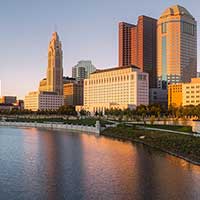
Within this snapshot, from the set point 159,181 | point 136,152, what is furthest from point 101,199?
point 136,152

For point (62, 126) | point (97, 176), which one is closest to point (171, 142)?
point (97, 176)

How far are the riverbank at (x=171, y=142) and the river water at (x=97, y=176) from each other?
7.33 ft

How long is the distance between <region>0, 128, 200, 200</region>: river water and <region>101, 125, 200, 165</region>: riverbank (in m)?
2.23

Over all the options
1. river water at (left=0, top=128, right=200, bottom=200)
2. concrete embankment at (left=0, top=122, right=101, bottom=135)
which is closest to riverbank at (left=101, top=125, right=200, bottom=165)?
river water at (left=0, top=128, right=200, bottom=200)

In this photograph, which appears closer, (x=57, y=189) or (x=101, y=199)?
(x=101, y=199)

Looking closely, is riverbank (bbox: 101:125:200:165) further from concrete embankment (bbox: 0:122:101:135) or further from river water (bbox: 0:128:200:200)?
concrete embankment (bbox: 0:122:101:135)

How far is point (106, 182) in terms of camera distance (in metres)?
36.4

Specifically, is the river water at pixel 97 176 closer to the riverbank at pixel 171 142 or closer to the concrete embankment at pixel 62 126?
the riverbank at pixel 171 142

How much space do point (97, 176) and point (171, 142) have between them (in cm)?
2681

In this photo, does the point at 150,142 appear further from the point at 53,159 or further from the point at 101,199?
the point at 101,199

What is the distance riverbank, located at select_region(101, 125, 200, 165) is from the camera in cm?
5127

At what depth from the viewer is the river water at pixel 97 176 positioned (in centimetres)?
3177

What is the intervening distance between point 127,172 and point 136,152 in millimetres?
18112

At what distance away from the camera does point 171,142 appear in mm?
62438
